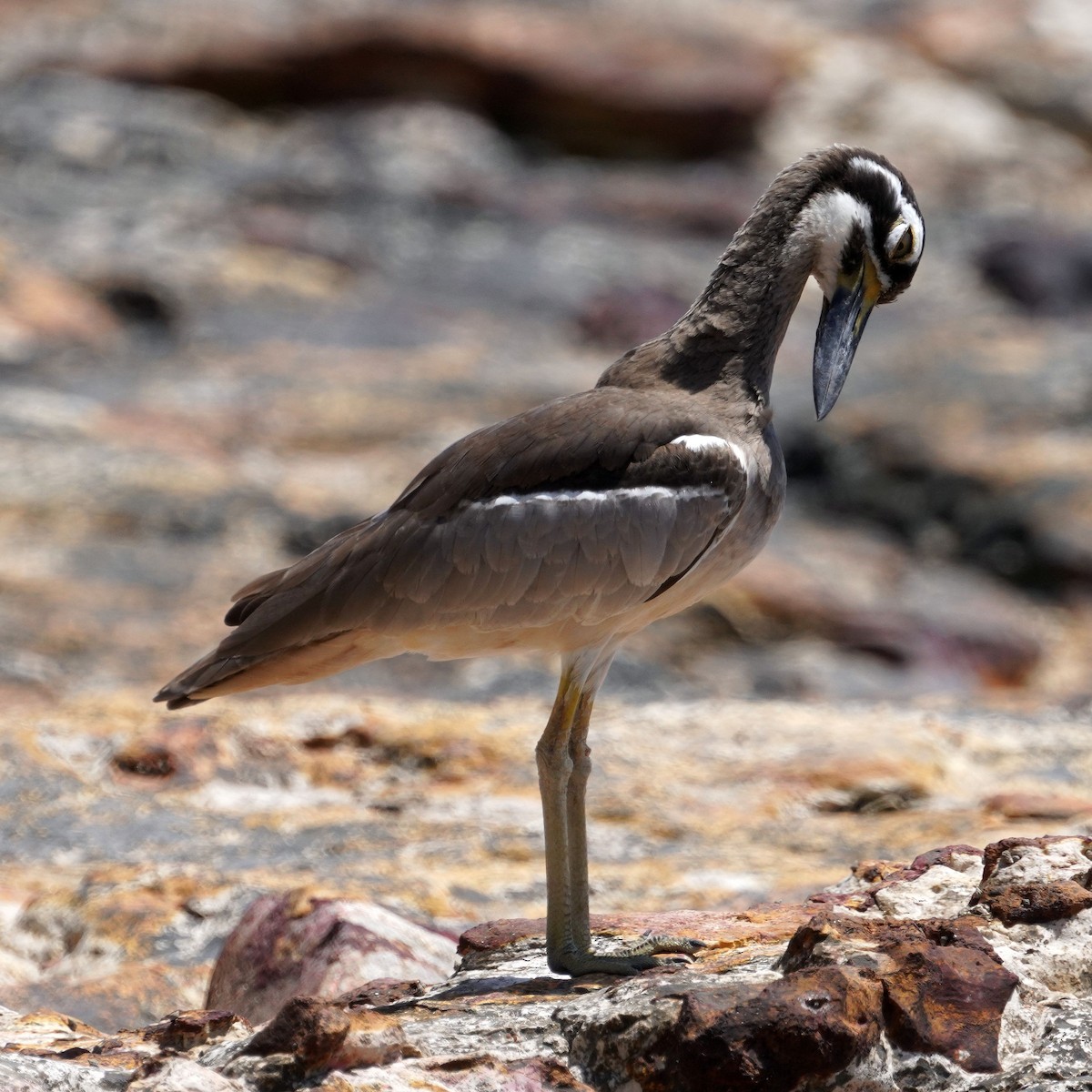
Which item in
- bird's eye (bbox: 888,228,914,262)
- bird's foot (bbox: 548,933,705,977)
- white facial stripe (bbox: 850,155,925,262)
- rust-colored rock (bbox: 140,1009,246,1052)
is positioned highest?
white facial stripe (bbox: 850,155,925,262)

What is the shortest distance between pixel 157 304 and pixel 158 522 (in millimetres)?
3226

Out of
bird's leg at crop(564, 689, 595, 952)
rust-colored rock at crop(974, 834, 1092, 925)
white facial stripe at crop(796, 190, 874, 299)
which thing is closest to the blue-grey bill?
white facial stripe at crop(796, 190, 874, 299)

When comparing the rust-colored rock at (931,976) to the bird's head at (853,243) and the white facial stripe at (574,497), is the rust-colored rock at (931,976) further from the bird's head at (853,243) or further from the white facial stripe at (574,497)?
the bird's head at (853,243)

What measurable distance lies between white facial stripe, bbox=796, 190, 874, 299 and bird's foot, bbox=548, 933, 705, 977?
7.14 feet

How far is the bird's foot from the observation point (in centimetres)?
443

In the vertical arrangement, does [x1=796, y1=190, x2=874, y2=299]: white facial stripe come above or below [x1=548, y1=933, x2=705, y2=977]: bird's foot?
above

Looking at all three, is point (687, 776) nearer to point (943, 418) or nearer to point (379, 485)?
point (379, 485)

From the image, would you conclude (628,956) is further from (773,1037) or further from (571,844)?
(773,1037)

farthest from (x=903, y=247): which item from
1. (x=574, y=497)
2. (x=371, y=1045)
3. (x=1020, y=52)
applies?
(x=1020, y=52)

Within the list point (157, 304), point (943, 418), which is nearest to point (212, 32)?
point (157, 304)

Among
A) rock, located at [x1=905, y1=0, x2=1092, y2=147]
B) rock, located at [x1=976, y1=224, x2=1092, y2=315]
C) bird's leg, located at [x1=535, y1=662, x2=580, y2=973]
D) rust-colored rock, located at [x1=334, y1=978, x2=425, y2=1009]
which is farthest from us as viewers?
rock, located at [x1=905, y1=0, x2=1092, y2=147]

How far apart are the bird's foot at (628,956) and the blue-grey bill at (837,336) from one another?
5.78ft

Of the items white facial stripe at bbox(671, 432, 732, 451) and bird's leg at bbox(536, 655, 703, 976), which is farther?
white facial stripe at bbox(671, 432, 732, 451)

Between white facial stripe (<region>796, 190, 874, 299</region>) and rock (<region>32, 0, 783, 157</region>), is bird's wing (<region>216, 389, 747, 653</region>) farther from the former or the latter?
rock (<region>32, 0, 783, 157</region>)
